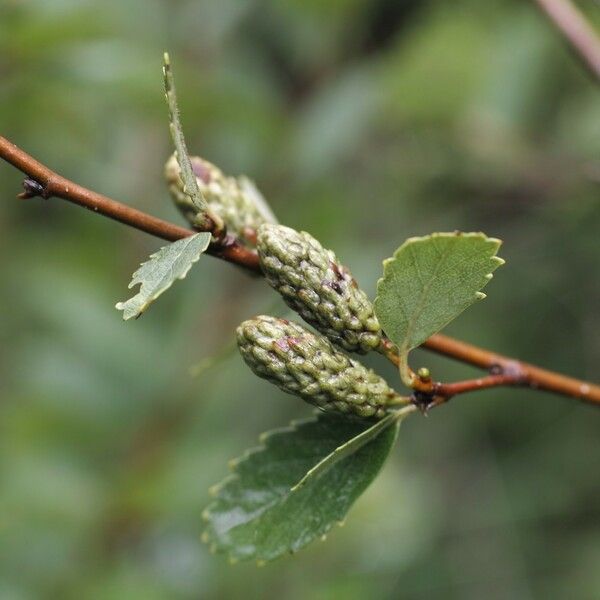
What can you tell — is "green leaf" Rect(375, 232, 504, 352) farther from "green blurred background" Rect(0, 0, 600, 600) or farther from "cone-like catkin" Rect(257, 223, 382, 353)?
"green blurred background" Rect(0, 0, 600, 600)

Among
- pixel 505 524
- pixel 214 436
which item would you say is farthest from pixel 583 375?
pixel 214 436

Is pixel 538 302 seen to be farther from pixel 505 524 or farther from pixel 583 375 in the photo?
pixel 505 524

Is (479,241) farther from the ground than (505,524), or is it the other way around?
(505,524)

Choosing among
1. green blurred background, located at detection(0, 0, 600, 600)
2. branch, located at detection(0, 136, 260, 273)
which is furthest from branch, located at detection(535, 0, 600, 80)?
branch, located at detection(0, 136, 260, 273)

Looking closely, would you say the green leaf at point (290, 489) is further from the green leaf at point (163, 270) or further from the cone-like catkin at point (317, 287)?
the green leaf at point (163, 270)

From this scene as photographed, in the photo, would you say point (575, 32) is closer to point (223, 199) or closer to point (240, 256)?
point (223, 199)

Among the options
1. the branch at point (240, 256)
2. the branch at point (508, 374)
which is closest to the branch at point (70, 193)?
the branch at point (240, 256)

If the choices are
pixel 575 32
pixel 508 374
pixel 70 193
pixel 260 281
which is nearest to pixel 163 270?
pixel 70 193
